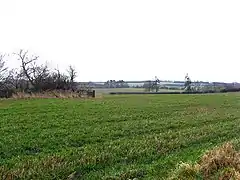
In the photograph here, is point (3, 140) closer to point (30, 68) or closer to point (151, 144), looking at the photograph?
point (151, 144)

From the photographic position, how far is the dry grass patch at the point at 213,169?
9282mm

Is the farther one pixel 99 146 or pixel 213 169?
pixel 99 146

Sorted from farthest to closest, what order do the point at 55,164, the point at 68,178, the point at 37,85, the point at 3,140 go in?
the point at 37,85
the point at 3,140
the point at 55,164
the point at 68,178

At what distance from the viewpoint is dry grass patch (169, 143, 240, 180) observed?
9.28 m

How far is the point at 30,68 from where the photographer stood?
73.2m

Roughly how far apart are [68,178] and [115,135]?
672 centimetres

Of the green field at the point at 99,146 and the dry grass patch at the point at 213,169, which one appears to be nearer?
the dry grass patch at the point at 213,169

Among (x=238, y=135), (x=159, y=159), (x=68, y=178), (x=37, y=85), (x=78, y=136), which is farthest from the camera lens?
(x=37, y=85)

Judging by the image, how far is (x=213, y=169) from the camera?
9969mm

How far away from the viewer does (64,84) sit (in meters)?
65.9

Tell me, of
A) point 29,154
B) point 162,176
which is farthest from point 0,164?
point 162,176

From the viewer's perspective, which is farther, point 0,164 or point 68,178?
point 0,164

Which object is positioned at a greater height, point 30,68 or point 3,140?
point 30,68

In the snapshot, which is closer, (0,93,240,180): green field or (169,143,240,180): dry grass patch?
(169,143,240,180): dry grass patch
